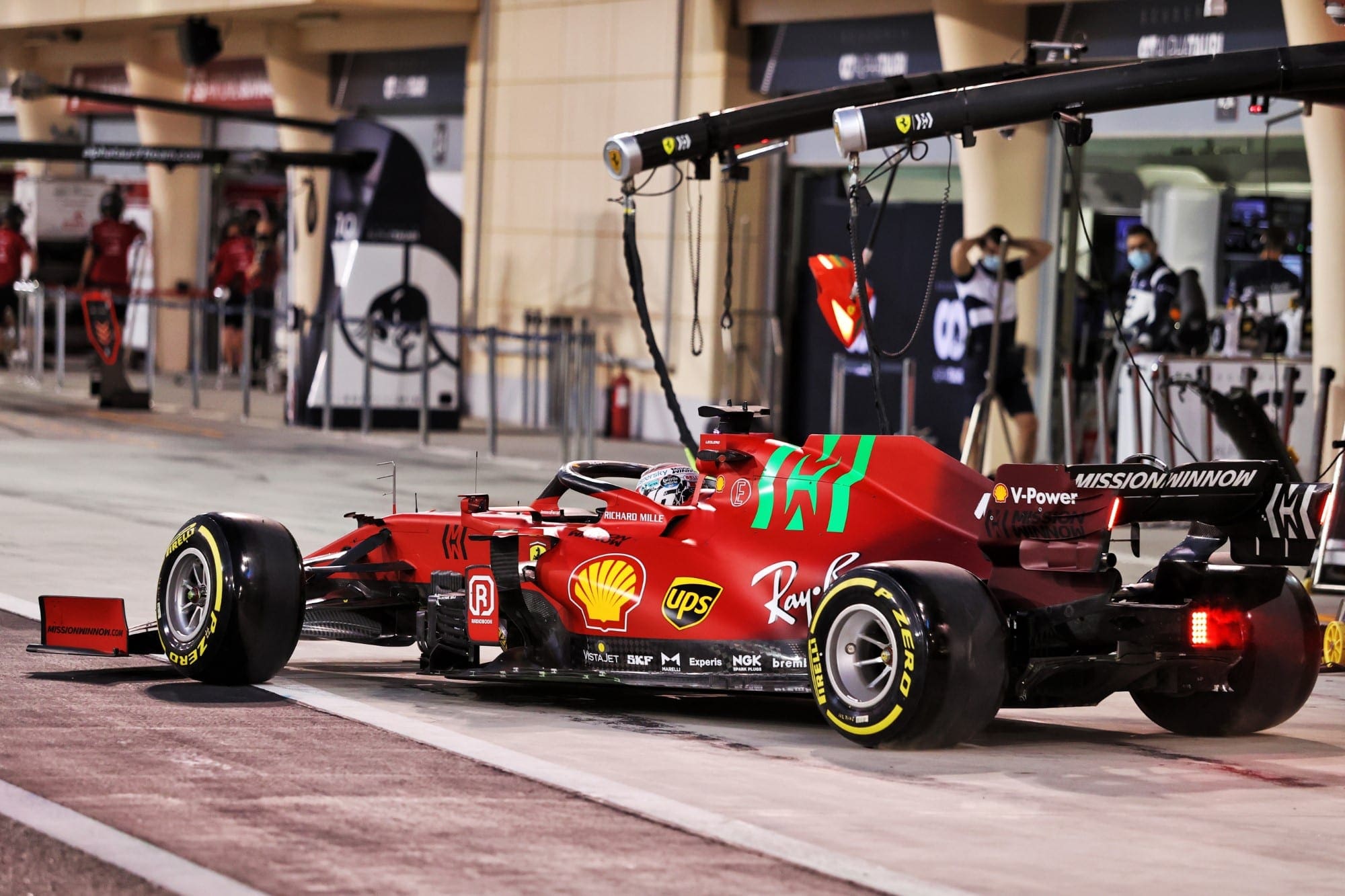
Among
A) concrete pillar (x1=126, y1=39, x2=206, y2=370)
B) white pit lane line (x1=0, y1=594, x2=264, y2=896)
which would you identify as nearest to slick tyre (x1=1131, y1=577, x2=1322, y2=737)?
white pit lane line (x1=0, y1=594, x2=264, y2=896)

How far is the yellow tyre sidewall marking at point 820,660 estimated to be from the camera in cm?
717

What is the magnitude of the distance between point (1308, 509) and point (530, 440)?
15395mm

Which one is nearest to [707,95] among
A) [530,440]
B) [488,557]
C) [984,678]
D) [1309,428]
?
[530,440]

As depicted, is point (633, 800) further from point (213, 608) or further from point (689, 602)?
point (213, 608)

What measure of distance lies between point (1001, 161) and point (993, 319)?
97.8 inches

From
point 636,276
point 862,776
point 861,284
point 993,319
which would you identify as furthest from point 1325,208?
point 862,776

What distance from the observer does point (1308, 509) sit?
7547 mm

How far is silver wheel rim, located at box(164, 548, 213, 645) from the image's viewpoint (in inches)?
330

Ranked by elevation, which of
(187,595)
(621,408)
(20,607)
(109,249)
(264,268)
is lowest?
(20,607)

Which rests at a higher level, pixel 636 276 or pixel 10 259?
pixel 10 259

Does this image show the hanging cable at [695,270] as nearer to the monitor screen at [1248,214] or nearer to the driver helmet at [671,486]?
the driver helmet at [671,486]

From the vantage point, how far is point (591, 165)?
77.8ft

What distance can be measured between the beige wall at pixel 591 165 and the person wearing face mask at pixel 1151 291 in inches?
205

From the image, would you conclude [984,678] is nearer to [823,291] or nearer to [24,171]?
[823,291]
